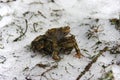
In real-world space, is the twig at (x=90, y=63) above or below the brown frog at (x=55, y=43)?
below

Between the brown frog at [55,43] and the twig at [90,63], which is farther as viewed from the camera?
the brown frog at [55,43]

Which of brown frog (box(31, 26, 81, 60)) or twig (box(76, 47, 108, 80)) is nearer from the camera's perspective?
twig (box(76, 47, 108, 80))

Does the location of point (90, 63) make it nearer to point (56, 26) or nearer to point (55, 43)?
point (55, 43)

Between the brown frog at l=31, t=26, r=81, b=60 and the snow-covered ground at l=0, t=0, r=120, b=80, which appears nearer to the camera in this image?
the snow-covered ground at l=0, t=0, r=120, b=80

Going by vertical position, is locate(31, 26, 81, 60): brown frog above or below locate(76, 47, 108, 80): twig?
above

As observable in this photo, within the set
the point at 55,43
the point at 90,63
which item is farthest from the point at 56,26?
the point at 90,63

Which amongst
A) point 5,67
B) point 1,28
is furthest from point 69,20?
point 5,67
